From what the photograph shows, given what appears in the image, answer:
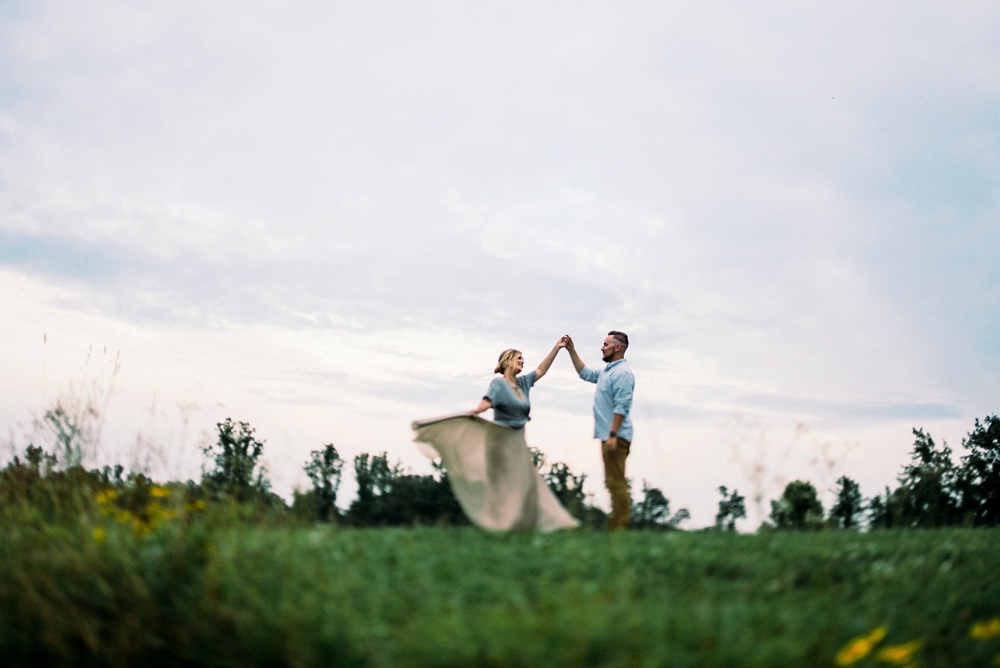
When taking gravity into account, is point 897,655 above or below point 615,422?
below

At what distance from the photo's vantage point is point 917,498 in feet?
61.8

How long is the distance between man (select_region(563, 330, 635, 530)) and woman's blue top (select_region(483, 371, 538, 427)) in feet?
3.77

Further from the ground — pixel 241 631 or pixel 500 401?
pixel 500 401

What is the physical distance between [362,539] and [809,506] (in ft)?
40.2

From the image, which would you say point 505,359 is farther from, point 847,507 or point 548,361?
point 847,507

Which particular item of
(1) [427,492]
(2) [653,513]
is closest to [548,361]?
(2) [653,513]

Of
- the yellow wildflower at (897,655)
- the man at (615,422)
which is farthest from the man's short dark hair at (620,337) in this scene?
the yellow wildflower at (897,655)

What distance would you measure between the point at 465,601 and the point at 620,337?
6693mm

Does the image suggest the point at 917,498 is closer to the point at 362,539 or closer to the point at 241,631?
the point at 362,539

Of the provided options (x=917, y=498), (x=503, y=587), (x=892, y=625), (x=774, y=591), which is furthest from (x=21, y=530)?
(x=917, y=498)

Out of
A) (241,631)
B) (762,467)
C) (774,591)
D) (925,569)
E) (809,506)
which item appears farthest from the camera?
(809,506)

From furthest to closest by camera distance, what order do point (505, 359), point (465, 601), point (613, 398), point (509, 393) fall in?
point (613, 398), point (505, 359), point (509, 393), point (465, 601)

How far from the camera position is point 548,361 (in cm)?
1205

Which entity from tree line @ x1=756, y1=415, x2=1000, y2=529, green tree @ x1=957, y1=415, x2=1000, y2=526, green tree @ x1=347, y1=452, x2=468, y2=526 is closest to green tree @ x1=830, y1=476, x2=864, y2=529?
tree line @ x1=756, y1=415, x2=1000, y2=529
